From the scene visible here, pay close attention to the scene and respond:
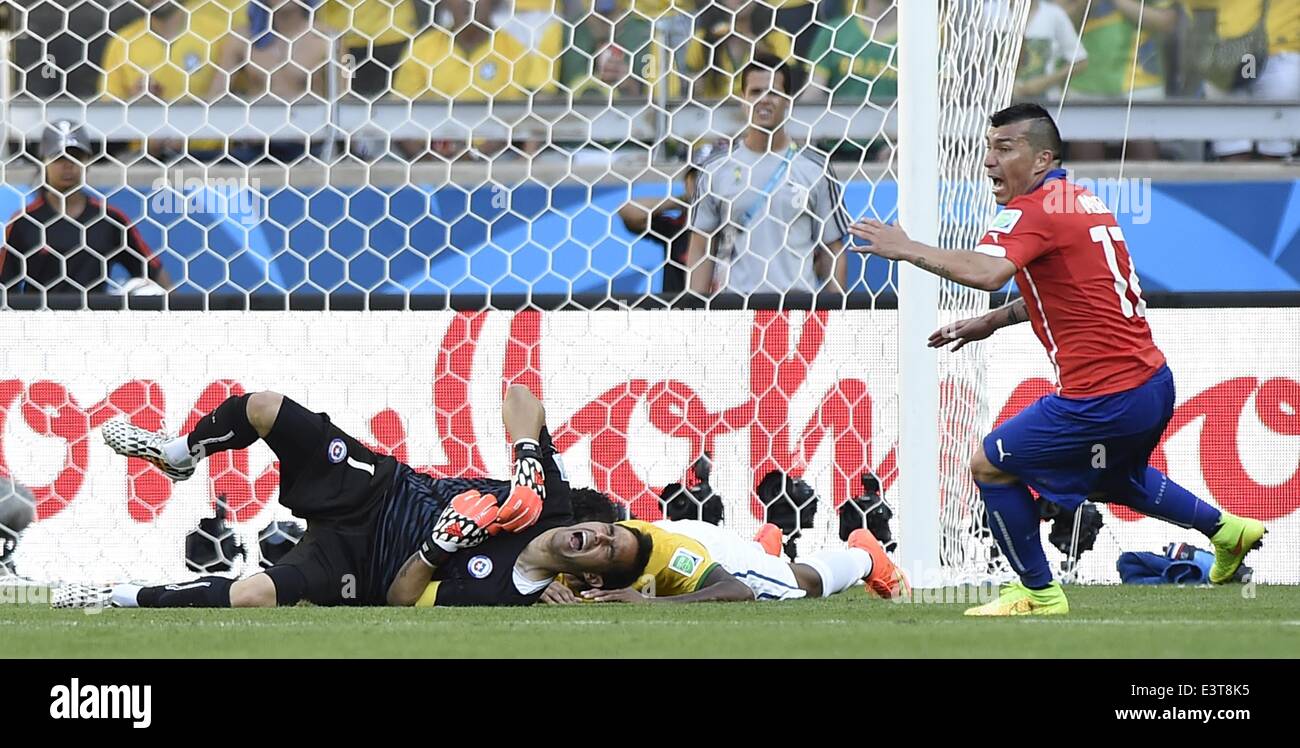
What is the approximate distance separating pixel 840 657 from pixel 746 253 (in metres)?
3.21

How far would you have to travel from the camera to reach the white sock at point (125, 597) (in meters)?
5.73

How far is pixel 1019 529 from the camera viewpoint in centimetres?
525

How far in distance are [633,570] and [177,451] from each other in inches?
60.8

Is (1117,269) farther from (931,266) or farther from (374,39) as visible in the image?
(374,39)

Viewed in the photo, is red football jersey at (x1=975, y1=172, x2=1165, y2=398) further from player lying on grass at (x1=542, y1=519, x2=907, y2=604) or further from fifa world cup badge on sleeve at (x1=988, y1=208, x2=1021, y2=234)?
player lying on grass at (x1=542, y1=519, x2=907, y2=604)

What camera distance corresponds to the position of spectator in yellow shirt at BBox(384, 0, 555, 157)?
28.4 ft

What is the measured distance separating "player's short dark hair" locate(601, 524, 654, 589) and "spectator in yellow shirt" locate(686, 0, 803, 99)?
2.57 metres

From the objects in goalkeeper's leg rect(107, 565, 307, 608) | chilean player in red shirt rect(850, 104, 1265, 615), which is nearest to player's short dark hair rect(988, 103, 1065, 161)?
chilean player in red shirt rect(850, 104, 1265, 615)

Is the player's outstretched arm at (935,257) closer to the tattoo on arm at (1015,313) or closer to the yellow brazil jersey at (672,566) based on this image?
the tattoo on arm at (1015,313)

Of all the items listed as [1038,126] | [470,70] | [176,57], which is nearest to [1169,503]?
[1038,126]

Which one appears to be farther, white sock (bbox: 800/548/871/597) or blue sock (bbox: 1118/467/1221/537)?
white sock (bbox: 800/548/871/597)

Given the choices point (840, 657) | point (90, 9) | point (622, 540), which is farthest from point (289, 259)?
point (840, 657)

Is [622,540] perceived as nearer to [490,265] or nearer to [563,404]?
[563,404]

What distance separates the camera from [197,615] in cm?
534
